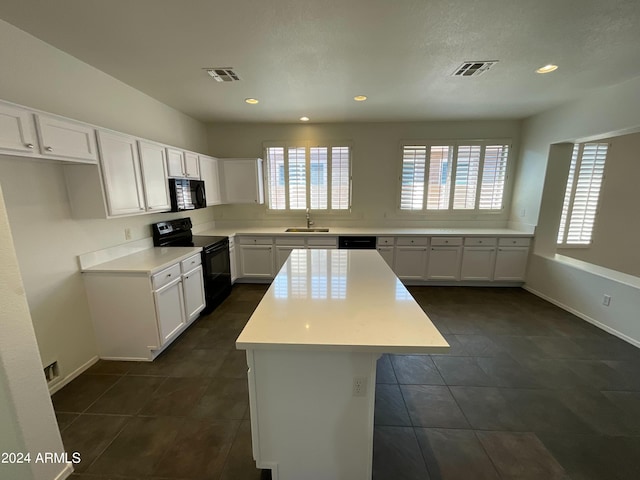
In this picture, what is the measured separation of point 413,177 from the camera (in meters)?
4.59

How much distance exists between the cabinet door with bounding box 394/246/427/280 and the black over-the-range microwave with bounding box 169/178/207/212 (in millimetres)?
3118

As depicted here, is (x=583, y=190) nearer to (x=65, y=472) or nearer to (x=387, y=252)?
(x=387, y=252)

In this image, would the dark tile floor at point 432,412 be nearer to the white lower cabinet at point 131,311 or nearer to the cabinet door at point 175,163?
the white lower cabinet at point 131,311

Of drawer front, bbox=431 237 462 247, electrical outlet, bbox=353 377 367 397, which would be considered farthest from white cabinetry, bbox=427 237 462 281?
electrical outlet, bbox=353 377 367 397

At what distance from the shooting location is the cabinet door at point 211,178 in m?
3.91

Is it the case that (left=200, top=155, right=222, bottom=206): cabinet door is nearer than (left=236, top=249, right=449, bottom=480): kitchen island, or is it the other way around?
(left=236, top=249, right=449, bottom=480): kitchen island

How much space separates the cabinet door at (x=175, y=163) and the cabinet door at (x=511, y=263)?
189 inches

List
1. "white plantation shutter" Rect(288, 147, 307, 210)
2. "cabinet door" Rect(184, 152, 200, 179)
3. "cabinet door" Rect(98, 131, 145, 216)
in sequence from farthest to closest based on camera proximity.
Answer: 1. "white plantation shutter" Rect(288, 147, 307, 210)
2. "cabinet door" Rect(184, 152, 200, 179)
3. "cabinet door" Rect(98, 131, 145, 216)

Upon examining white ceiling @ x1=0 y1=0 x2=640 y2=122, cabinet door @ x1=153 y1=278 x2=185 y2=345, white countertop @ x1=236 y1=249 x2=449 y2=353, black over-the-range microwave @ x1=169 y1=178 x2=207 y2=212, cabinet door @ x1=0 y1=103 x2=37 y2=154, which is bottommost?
cabinet door @ x1=153 y1=278 x2=185 y2=345

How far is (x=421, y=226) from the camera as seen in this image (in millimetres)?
4730

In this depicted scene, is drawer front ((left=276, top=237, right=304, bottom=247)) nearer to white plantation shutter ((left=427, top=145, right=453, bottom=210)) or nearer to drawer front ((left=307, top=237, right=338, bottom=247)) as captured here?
drawer front ((left=307, top=237, right=338, bottom=247))

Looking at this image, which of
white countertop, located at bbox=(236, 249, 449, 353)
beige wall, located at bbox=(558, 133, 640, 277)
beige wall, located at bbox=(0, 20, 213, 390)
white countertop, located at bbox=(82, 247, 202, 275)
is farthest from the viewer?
beige wall, located at bbox=(558, 133, 640, 277)

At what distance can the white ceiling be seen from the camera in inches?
65.1

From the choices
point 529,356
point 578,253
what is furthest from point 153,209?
point 578,253
